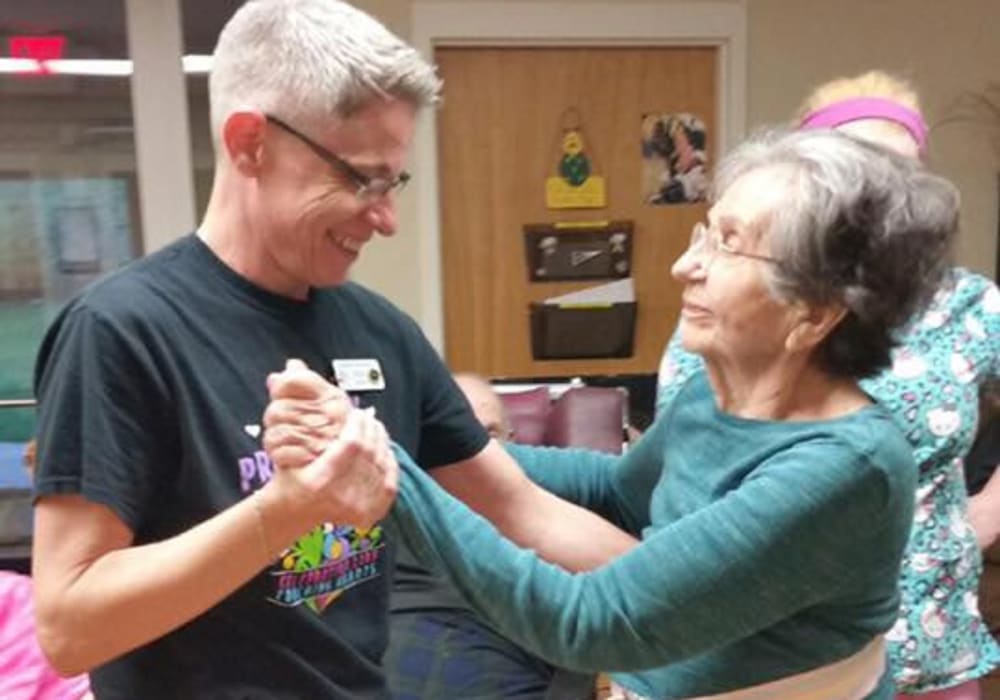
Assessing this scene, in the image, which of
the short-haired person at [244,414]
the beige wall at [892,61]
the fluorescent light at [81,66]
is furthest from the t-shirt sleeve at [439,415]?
the fluorescent light at [81,66]

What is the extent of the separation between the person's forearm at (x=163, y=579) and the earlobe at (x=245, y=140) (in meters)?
0.33

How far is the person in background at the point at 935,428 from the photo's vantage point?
143cm

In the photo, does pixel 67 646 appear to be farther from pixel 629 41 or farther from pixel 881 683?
pixel 629 41

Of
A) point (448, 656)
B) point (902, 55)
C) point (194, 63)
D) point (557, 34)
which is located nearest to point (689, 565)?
point (448, 656)

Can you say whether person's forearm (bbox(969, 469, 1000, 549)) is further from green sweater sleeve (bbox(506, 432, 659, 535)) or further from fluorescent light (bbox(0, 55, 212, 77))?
fluorescent light (bbox(0, 55, 212, 77))

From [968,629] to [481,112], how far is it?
8.69 feet

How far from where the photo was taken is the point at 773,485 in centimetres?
94

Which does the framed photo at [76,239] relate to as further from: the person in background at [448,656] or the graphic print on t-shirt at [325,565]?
the graphic print on t-shirt at [325,565]

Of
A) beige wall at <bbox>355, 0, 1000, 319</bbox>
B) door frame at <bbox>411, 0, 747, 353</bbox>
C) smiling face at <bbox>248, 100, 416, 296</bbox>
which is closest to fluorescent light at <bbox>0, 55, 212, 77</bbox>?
door frame at <bbox>411, 0, 747, 353</bbox>

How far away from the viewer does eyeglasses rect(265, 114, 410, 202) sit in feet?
3.17

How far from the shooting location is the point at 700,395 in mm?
1190

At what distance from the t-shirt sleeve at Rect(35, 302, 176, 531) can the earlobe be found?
0.65 feet

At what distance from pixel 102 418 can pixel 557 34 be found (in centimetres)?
310

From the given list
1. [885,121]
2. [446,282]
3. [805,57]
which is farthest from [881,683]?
[805,57]
